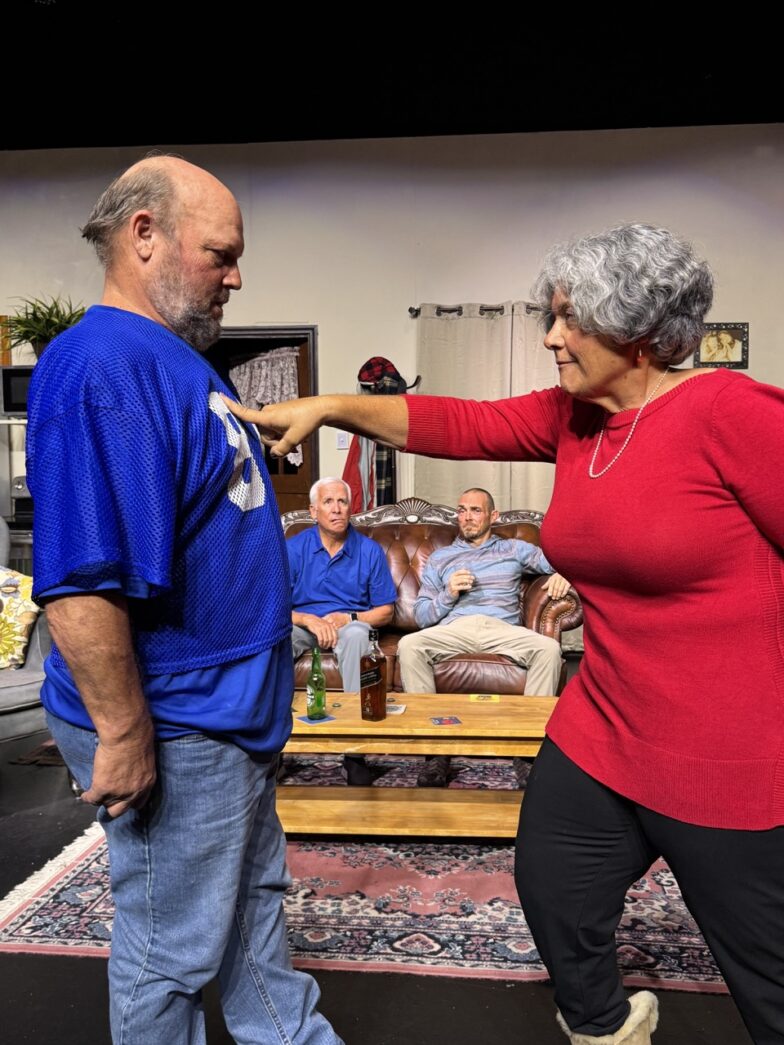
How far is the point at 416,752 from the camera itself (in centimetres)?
273

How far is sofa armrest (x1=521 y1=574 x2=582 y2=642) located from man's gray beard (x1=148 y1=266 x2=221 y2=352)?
2902mm

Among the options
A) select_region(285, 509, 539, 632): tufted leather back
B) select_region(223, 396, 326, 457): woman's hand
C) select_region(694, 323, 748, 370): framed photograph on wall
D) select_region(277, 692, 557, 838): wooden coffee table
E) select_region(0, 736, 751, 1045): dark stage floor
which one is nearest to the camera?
select_region(223, 396, 326, 457): woman's hand

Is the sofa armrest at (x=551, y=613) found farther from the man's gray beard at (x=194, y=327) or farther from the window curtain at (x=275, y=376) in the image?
the window curtain at (x=275, y=376)

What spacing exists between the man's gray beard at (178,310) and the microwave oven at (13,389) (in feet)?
17.6

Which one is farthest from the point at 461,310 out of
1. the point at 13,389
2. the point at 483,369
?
the point at 13,389

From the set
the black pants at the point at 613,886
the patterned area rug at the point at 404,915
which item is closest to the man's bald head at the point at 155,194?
the black pants at the point at 613,886

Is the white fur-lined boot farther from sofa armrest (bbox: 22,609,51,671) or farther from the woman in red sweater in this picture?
sofa armrest (bbox: 22,609,51,671)

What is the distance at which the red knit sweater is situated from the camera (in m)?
1.16

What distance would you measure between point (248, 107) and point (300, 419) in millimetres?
5129

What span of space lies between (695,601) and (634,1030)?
0.71 meters

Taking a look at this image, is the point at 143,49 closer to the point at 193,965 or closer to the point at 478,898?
the point at 478,898

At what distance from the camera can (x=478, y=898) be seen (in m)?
2.44

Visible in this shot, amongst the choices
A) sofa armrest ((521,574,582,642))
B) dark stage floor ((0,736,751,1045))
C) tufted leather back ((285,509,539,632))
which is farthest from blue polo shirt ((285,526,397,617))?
dark stage floor ((0,736,751,1045))

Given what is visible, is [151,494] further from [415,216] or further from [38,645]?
[415,216]
